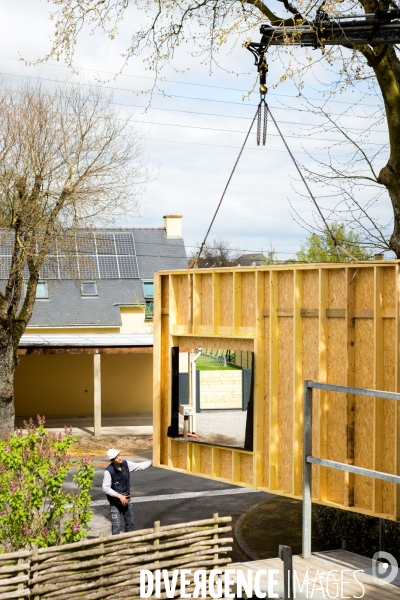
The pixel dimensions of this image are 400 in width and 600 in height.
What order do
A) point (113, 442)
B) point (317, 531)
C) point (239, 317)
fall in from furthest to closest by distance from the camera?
point (113, 442) → point (317, 531) → point (239, 317)

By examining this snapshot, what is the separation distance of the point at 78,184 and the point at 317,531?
12818 mm

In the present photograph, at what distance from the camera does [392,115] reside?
12.6 meters

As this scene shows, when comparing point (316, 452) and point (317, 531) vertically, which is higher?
point (316, 452)

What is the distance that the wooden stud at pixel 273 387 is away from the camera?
10.5 m

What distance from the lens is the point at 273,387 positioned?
10.5 meters

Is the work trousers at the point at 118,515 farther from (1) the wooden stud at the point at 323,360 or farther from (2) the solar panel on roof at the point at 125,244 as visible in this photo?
(2) the solar panel on roof at the point at 125,244

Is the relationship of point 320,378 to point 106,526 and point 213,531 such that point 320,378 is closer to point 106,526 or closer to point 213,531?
point 213,531

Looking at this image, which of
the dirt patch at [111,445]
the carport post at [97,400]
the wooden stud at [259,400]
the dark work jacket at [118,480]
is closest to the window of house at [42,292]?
the carport post at [97,400]

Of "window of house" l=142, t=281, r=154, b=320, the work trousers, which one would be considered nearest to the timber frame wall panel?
the work trousers

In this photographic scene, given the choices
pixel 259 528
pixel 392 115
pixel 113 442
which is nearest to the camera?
pixel 392 115

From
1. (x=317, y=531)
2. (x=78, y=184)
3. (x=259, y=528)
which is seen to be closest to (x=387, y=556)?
(x=317, y=531)

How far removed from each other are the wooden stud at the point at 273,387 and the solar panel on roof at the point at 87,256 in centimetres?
1401

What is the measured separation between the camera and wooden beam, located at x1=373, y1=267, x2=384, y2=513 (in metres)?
9.20

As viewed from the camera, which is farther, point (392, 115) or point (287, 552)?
point (392, 115)
